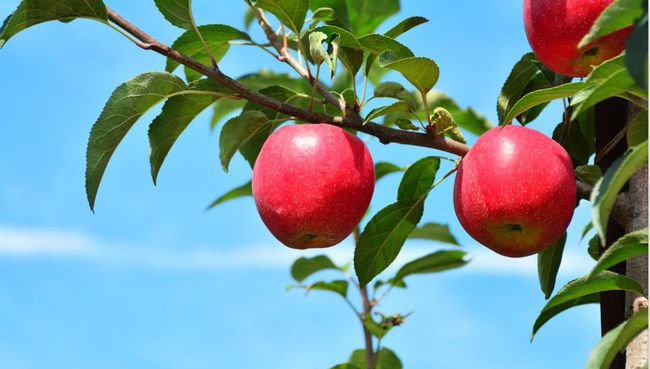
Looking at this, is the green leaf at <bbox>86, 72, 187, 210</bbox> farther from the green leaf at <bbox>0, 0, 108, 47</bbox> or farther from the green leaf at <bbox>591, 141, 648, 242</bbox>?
the green leaf at <bbox>591, 141, 648, 242</bbox>

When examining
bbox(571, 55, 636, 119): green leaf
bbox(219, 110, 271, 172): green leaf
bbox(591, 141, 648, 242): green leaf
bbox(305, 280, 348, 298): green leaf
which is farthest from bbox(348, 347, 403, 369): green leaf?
bbox(591, 141, 648, 242): green leaf

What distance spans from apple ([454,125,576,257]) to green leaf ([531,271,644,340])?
0.11 meters

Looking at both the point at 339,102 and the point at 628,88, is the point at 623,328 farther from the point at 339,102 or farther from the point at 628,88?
the point at 339,102

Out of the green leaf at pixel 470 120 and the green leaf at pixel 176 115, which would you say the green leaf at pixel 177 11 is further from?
the green leaf at pixel 470 120

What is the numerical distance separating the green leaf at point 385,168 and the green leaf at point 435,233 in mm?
194

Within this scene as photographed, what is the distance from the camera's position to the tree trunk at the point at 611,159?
160 cm

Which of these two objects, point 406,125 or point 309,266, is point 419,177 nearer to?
point 406,125

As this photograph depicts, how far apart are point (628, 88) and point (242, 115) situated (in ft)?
2.82

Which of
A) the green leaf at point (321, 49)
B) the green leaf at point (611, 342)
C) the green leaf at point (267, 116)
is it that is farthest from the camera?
the green leaf at point (267, 116)

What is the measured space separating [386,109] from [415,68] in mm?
87

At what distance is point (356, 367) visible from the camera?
2338mm

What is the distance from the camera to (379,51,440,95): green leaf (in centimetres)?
143

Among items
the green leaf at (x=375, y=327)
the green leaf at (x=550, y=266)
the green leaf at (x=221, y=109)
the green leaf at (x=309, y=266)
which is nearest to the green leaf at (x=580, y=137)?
the green leaf at (x=550, y=266)

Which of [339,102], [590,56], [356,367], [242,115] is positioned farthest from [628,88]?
[356,367]
